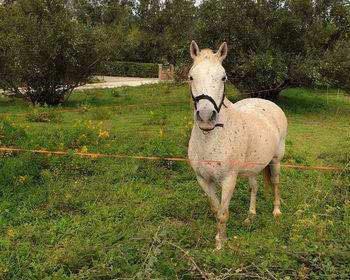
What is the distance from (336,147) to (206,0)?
8.10 meters

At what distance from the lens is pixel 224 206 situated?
10.8ft

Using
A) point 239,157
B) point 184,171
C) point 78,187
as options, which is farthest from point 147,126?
point 239,157

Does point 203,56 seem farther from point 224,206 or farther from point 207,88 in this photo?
point 224,206

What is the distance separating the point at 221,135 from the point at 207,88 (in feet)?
1.99

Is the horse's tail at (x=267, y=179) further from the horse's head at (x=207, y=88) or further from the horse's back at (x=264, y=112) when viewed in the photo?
the horse's head at (x=207, y=88)

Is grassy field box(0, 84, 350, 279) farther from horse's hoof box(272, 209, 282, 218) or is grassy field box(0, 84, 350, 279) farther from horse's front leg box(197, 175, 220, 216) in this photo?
horse's front leg box(197, 175, 220, 216)

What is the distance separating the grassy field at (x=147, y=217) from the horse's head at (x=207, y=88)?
1136mm

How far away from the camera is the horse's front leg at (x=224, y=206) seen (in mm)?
3207

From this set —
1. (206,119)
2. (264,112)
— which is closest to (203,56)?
(206,119)

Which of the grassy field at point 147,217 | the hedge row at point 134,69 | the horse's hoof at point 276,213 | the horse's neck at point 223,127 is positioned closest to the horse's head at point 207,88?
the horse's neck at point 223,127

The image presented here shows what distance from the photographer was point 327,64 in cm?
1074

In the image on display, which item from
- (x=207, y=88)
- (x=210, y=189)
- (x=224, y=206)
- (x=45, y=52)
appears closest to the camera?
(x=207, y=88)

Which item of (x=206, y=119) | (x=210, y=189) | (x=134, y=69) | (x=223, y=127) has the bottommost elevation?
(x=210, y=189)

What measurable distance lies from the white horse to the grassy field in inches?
22.8
